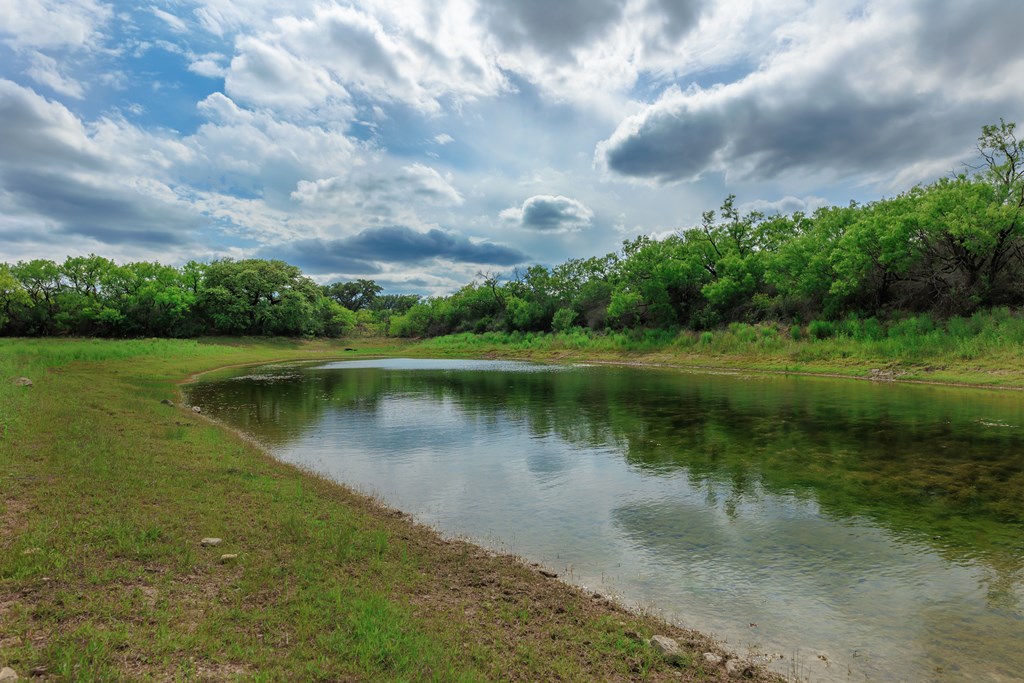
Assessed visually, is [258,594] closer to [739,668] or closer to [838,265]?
[739,668]

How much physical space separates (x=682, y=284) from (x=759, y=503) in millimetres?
51414

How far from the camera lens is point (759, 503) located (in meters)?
10.0

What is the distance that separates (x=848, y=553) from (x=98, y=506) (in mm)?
11117

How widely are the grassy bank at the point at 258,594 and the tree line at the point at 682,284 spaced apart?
39324 millimetres

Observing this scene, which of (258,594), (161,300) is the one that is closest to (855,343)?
(258,594)

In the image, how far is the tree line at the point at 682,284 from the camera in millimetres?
33938

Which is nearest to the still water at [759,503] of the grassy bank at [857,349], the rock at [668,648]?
the rock at [668,648]

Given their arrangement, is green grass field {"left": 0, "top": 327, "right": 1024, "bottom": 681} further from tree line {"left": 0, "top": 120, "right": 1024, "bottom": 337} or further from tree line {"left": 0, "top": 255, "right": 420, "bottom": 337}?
tree line {"left": 0, "top": 255, "right": 420, "bottom": 337}

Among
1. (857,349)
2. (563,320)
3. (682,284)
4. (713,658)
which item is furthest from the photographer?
(563,320)

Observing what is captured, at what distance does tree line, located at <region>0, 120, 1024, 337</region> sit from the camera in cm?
3394

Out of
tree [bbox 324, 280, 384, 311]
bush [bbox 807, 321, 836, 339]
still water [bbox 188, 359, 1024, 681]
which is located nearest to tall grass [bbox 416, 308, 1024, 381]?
bush [bbox 807, 321, 836, 339]

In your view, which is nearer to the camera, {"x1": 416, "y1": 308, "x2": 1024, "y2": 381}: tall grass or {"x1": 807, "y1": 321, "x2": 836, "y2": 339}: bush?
{"x1": 416, "y1": 308, "x2": 1024, "y2": 381}: tall grass

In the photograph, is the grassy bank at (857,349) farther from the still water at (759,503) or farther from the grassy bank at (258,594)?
the grassy bank at (258,594)

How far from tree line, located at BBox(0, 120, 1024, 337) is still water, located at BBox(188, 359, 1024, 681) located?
Answer: 52.1ft
